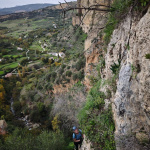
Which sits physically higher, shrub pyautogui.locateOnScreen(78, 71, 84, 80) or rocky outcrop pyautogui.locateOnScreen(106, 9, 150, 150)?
rocky outcrop pyautogui.locateOnScreen(106, 9, 150, 150)

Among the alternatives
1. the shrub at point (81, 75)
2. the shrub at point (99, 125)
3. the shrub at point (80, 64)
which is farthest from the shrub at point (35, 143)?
the shrub at point (80, 64)

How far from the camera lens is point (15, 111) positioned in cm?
2822

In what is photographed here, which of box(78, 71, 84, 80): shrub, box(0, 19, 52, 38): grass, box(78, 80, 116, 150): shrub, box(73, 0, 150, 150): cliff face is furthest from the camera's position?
box(0, 19, 52, 38): grass

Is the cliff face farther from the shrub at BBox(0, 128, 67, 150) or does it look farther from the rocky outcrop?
the shrub at BBox(0, 128, 67, 150)

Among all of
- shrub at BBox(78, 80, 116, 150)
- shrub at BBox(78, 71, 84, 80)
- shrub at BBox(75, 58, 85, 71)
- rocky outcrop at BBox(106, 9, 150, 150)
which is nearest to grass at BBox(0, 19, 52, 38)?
shrub at BBox(75, 58, 85, 71)

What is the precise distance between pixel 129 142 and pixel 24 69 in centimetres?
4714

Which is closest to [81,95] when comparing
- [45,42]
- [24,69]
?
[24,69]

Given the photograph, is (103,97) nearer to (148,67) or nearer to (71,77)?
(148,67)

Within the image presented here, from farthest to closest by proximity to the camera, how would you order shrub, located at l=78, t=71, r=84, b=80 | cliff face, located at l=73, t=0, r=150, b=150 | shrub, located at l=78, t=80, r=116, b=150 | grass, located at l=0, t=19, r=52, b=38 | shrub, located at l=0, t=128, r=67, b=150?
grass, located at l=0, t=19, r=52, b=38, shrub, located at l=78, t=71, r=84, b=80, shrub, located at l=0, t=128, r=67, b=150, shrub, located at l=78, t=80, r=116, b=150, cliff face, located at l=73, t=0, r=150, b=150

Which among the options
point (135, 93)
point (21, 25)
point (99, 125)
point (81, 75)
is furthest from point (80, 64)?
point (21, 25)

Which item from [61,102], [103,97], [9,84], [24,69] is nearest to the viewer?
[103,97]

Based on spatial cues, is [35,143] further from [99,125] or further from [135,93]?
[135,93]

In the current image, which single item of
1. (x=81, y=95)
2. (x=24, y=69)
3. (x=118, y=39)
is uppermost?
(x=118, y=39)

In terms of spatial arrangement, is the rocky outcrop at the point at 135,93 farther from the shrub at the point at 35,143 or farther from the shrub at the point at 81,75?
the shrub at the point at 81,75
